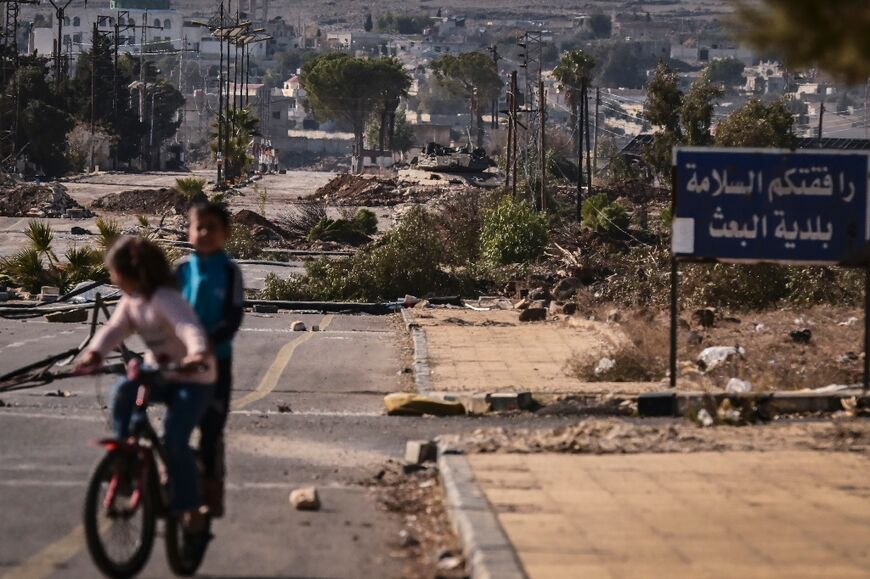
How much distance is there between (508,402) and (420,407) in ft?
2.91

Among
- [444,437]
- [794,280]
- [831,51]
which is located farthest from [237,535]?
[794,280]

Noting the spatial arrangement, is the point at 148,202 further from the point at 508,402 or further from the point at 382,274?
Answer: the point at 508,402

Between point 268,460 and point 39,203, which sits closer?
point 268,460

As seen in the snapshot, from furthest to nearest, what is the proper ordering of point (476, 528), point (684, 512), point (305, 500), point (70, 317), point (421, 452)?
point (70, 317) → point (421, 452) → point (305, 500) → point (684, 512) → point (476, 528)

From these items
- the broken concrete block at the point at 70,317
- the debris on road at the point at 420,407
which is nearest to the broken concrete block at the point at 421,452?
the debris on road at the point at 420,407

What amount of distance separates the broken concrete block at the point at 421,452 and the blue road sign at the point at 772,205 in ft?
17.9

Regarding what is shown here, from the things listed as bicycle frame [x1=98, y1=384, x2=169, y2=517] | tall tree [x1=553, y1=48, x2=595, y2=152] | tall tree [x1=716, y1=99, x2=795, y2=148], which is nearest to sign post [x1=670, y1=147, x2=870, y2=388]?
bicycle frame [x1=98, y1=384, x2=169, y2=517]

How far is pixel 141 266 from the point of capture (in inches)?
304

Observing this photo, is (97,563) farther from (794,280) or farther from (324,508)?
(794,280)

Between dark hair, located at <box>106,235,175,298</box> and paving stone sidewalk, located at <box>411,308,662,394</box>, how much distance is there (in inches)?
350

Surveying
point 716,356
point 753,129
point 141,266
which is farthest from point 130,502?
point 753,129

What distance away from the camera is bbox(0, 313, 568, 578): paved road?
8406 millimetres

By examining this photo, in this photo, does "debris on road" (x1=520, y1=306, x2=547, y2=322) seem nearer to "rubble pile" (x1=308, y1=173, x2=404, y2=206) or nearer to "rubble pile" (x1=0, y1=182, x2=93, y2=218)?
"rubble pile" (x1=0, y1=182, x2=93, y2=218)

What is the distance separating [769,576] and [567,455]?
4.34 m
